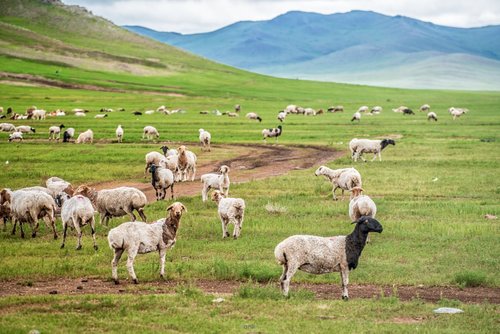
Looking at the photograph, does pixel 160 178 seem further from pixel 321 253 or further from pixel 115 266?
pixel 321 253

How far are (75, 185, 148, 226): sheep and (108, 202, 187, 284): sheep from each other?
13.8ft

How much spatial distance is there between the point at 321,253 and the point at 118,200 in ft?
27.3

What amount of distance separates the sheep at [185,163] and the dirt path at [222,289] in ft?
51.8

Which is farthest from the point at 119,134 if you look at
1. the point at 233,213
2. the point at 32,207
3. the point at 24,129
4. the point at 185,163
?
the point at 233,213

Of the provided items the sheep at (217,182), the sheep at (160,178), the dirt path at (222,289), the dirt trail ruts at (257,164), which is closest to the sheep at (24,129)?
the dirt trail ruts at (257,164)

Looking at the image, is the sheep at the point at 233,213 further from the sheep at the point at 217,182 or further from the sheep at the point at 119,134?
the sheep at the point at 119,134

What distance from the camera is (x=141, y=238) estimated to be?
50.9ft

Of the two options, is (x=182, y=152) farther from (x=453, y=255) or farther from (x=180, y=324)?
(x=180, y=324)

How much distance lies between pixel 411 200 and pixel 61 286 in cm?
1517

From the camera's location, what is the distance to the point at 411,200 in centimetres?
2644

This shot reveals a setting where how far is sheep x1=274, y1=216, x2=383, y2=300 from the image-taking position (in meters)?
14.0

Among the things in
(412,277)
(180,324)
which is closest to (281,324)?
(180,324)

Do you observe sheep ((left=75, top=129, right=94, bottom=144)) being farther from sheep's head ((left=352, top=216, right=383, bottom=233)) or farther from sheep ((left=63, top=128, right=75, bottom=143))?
sheep's head ((left=352, top=216, right=383, bottom=233))

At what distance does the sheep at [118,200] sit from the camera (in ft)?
66.9
